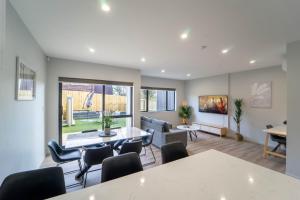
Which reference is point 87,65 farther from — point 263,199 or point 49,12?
point 263,199

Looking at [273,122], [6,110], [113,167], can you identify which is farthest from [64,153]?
[273,122]

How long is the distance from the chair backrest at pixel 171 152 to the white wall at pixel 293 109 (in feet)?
7.78

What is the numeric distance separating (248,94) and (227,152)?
243 centimetres

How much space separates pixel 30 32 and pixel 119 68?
2514mm

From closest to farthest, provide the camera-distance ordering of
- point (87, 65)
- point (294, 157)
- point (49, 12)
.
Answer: point (49, 12) < point (294, 157) < point (87, 65)

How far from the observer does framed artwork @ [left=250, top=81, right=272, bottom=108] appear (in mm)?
4543

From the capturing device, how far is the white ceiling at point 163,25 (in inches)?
65.2

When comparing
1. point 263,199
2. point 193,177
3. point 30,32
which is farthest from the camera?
point 30,32

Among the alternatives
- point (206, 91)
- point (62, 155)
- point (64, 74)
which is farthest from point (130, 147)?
point (206, 91)

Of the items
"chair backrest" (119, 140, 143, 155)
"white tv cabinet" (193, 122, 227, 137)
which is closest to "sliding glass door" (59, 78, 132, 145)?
"chair backrest" (119, 140, 143, 155)

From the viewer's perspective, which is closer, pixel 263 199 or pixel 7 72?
pixel 263 199

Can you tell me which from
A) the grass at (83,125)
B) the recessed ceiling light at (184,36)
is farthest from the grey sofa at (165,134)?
the recessed ceiling light at (184,36)

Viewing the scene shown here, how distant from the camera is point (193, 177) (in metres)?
1.21

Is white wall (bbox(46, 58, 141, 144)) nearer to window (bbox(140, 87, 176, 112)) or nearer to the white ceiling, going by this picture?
the white ceiling
